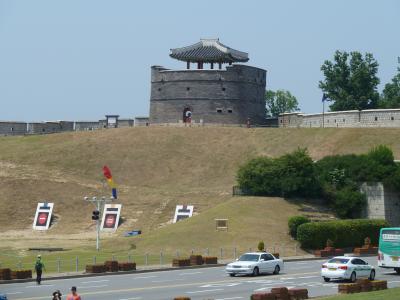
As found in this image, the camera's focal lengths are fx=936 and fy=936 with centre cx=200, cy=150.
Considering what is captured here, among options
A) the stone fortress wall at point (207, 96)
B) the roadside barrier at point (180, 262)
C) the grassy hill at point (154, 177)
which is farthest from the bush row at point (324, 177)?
the stone fortress wall at point (207, 96)

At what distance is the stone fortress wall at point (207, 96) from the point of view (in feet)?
388

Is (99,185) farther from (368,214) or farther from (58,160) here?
(368,214)

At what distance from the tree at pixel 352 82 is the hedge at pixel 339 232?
64436 mm

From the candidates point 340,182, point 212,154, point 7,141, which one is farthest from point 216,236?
point 7,141

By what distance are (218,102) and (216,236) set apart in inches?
2089

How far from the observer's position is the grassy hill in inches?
2773

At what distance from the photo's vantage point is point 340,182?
260 feet

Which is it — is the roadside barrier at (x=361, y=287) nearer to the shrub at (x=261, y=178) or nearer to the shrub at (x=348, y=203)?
the shrub at (x=348, y=203)

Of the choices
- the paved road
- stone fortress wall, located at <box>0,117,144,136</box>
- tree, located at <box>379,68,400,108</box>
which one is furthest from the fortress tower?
the paved road

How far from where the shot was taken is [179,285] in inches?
1720

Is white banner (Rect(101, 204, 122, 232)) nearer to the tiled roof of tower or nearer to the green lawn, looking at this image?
the tiled roof of tower

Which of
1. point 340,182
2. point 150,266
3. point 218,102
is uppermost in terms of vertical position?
point 218,102

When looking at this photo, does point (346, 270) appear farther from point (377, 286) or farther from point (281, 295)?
point (281, 295)

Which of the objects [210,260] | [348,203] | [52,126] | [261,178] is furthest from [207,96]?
[210,260]
